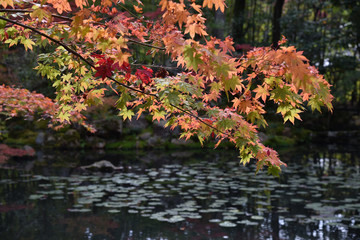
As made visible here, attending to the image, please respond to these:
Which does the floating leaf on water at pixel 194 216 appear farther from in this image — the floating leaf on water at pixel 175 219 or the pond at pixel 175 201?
the floating leaf on water at pixel 175 219

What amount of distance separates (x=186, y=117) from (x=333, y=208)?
447cm

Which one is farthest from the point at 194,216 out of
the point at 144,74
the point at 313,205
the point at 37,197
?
the point at 144,74

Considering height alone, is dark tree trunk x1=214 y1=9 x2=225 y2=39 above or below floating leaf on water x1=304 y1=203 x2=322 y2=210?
above

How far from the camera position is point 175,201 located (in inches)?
288

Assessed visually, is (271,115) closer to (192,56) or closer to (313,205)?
(313,205)

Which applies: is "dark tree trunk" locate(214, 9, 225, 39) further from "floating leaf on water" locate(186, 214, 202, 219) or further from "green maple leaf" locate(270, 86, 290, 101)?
"green maple leaf" locate(270, 86, 290, 101)

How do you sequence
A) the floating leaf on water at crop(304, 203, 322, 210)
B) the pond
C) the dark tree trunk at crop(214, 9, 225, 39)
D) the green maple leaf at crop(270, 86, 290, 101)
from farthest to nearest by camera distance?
the dark tree trunk at crop(214, 9, 225, 39)
the floating leaf on water at crop(304, 203, 322, 210)
the pond
the green maple leaf at crop(270, 86, 290, 101)

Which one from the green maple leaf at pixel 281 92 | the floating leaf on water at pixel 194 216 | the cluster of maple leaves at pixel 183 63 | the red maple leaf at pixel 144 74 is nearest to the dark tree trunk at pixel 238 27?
the floating leaf on water at pixel 194 216

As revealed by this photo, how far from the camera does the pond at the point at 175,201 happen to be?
18.7 ft

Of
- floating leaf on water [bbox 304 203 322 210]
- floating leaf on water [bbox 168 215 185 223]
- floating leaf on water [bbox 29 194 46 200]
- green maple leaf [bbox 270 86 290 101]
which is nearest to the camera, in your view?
green maple leaf [bbox 270 86 290 101]

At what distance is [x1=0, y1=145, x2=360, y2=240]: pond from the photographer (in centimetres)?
571

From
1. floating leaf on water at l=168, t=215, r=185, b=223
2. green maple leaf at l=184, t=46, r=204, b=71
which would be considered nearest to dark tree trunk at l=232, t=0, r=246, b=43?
floating leaf on water at l=168, t=215, r=185, b=223

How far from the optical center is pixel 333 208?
272 inches

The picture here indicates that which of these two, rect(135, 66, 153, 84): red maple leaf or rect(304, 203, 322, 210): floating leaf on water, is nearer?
rect(135, 66, 153, 84): red maple leaf
